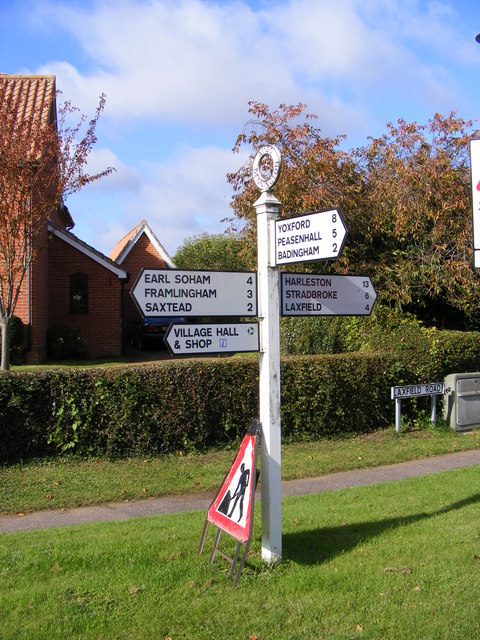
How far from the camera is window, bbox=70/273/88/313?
2127cm

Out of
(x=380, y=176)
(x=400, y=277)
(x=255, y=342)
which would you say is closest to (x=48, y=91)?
(x=380, y=176)

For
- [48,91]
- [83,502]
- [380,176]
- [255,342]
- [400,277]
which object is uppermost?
[48,91]

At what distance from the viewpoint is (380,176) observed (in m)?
15.5

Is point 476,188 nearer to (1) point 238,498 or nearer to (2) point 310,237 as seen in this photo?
(2) point 310,237

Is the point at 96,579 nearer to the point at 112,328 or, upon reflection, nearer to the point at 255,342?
the point at 255,342

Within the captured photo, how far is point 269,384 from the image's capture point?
4.92 metres

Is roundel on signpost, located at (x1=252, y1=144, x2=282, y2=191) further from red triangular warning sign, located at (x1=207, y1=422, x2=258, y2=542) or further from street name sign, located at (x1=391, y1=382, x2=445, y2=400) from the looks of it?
street name sign, located at (x1=391, y1=382, x2=445, y2=400)

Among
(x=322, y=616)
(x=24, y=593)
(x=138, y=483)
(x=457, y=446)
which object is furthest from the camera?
(x=457, y=446)

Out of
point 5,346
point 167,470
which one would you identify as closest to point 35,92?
point 5,346

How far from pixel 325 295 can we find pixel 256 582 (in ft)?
6.98

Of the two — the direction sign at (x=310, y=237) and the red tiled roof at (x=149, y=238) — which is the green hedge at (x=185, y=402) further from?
the red tiled roof at (x=149, y=238)

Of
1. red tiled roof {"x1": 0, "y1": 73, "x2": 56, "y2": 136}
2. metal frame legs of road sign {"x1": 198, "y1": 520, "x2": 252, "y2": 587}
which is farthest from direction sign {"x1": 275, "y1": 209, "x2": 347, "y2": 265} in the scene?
red tiled roof {"x1": 0, "y1": 73, "x2": 56, "y2": 136}

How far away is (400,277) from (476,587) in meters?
10.7

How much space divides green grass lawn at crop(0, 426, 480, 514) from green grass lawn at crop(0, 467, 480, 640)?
135 cm
